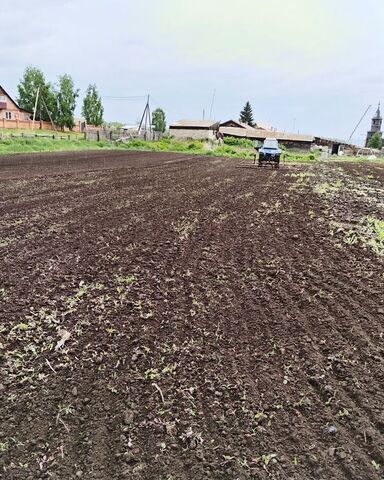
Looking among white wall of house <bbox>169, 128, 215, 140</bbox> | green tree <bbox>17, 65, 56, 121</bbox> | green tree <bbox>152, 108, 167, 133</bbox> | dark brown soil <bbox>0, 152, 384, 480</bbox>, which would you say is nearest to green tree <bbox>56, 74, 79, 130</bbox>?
green tree <bbox>17, 65, 56, 121</bbox>

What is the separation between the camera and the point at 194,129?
80438mm

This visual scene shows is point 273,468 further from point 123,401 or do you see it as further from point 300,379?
point 123,401

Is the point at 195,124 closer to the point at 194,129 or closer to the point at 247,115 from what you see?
the point at 194,129

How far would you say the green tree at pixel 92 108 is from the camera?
8200cm

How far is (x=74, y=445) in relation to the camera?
2834 millimetres

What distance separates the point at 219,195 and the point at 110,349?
970 centimetres

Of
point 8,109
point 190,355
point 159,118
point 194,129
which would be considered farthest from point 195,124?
point 190,355

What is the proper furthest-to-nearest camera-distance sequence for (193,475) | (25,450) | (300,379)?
(300,379)
(25,450)
(193,475)

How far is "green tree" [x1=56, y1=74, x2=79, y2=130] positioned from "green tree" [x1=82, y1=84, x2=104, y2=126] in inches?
282

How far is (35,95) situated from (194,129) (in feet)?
99.9

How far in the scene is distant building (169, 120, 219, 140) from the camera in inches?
3078

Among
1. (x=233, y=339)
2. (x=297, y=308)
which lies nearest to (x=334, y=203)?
(x=297, y=308)

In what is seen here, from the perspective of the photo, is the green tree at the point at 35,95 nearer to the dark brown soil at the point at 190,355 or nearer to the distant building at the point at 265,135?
the distant building at the point at 265,135

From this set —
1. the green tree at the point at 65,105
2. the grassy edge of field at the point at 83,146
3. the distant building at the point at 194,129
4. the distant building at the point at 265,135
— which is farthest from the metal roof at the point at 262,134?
the green tree at the point at 65,105
